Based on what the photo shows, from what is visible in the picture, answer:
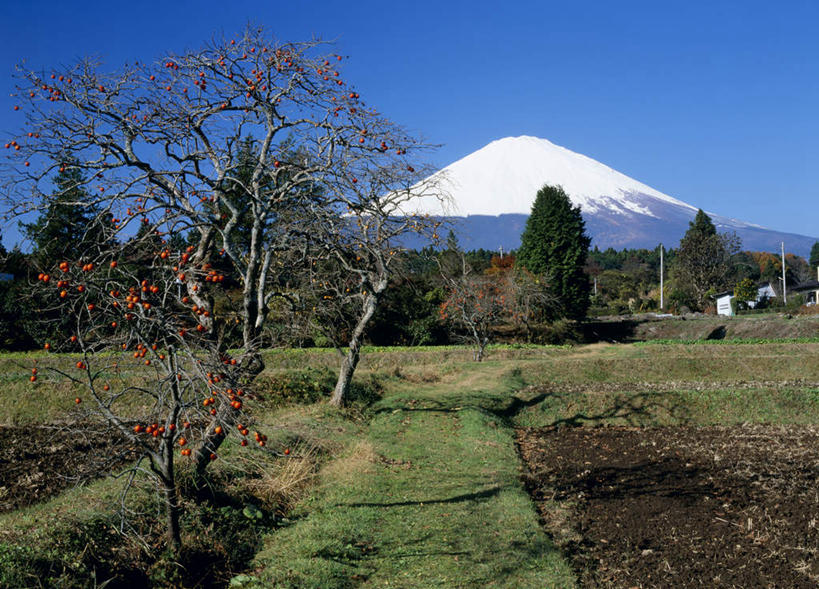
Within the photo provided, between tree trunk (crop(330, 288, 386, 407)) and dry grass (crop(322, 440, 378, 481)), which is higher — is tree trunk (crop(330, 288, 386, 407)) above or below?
above

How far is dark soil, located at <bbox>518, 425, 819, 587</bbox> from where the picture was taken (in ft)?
21.4

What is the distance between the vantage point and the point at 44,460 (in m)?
10.7

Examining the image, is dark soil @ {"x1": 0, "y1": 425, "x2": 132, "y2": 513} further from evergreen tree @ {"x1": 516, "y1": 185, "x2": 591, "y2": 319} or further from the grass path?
evergreen tree @ {"x1": 516, "y1": 185, "x2": 591, "y2": 319}

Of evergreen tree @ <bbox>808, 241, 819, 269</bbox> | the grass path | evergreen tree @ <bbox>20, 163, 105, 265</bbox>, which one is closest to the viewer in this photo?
the grass path

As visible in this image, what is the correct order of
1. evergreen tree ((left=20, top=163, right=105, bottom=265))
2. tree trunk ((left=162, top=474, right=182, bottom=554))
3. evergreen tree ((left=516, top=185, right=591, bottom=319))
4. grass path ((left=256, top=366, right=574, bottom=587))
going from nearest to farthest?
1. grass path ((left=256, top=366, right=574, bottom=587))
2. tree trunk ((left=162, top=474, right=182, bottom=554))
3. evergreen tree ((left=20, top=163, right=105, bottom=265))
4. evergreen tree ((left=516, top=185, right=591, bottom=319))

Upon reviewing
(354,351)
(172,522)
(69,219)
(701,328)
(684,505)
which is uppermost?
(69,219)

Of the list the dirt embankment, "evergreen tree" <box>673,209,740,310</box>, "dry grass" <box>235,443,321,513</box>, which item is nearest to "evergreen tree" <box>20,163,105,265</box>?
"dry grass" <box>235,443,321,513</box>

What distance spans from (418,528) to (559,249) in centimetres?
3555

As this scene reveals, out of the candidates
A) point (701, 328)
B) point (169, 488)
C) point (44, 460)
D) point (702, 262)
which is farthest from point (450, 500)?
point (702, 262)

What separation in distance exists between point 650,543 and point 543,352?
21.9 m

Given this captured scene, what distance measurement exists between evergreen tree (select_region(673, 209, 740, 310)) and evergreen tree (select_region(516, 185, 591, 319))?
2461 cm

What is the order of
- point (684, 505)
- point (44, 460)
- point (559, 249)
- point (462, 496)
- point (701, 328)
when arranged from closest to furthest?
point (684, 505), point (462, 496), point (44, 460), point (701, 328), point (559, 249)

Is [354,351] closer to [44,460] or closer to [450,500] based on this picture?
[450,500]

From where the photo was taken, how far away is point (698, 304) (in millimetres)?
61906
